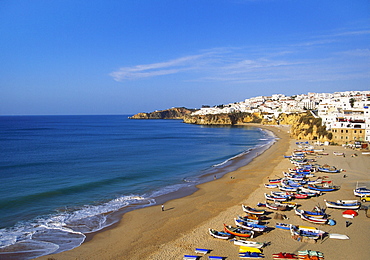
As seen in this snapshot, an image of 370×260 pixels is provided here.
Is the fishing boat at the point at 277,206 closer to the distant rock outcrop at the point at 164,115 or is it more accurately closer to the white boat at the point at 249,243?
the white boat at the point at 249,243

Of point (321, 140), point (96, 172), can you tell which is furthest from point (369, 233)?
point (321, 140)

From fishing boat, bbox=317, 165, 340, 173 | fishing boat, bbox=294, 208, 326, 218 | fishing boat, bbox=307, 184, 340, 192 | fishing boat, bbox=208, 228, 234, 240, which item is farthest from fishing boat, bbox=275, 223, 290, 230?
fishing boat, bbox=317, 165, 340, 173

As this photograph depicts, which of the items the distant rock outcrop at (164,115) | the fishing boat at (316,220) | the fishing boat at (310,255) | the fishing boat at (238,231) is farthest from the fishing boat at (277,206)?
the distant rock outcrop at (164,115)

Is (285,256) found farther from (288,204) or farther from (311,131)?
(311,131)

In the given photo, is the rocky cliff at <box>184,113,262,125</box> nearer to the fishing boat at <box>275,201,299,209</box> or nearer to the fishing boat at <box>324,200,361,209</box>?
the fishing boat at <box>275,201,299,209</box>

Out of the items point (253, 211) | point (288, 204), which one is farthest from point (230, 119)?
point (253, 211)

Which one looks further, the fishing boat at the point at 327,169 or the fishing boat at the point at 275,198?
the fishing boat at the point at 327,169
